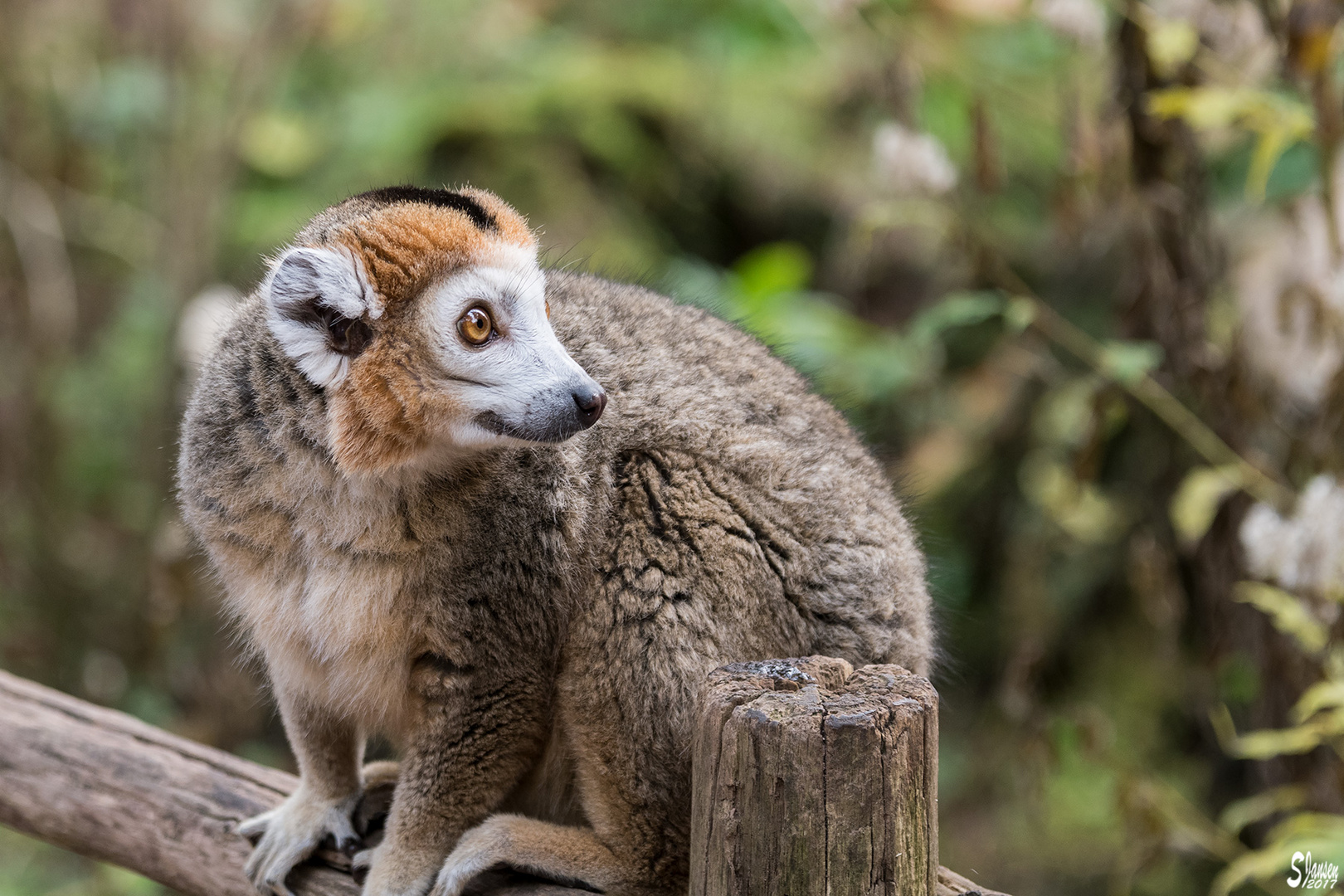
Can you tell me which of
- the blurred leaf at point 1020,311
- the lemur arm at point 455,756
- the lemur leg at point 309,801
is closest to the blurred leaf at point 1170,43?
the blurred leaf at point 1020,311

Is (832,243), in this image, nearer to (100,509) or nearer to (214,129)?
(214,129)

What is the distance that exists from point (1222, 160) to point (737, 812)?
584 cm

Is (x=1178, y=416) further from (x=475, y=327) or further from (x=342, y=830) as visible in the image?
(x=342, y=830)

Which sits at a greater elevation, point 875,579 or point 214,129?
point 214,129

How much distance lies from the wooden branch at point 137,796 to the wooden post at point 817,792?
1771 mm

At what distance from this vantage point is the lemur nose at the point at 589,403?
3.37 metres

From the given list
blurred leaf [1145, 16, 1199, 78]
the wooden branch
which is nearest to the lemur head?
the wooden branch

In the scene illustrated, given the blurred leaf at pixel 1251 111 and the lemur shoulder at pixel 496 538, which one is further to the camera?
the blurred leaf at pixel 1251 111

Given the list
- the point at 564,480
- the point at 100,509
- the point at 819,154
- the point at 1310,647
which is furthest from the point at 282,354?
the point at 819,154

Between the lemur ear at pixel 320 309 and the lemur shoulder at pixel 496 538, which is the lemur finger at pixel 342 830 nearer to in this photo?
the lemur shoulder at pixel 496 538

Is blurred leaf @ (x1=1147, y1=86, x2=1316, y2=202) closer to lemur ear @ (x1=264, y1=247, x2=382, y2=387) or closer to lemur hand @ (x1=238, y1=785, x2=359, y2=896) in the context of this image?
lemur ear @ (x1=264, y1=247, x2=382, y2=387)

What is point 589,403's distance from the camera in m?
3.37

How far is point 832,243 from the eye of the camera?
1159 centimetres

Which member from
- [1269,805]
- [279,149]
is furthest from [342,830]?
[279,149]
